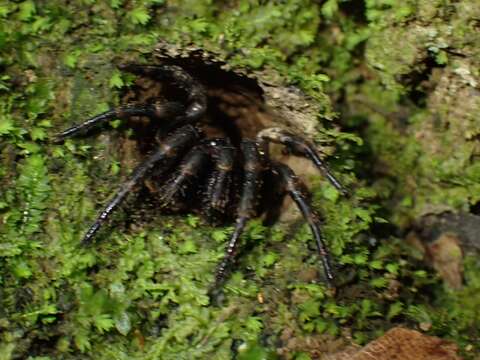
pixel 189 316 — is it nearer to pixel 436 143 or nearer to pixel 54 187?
pixel 54 187

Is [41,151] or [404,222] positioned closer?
[41,151]

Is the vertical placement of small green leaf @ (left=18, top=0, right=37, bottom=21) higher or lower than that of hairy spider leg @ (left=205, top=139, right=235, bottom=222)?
higher

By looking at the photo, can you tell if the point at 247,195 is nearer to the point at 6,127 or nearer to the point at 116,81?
the point at 116,81

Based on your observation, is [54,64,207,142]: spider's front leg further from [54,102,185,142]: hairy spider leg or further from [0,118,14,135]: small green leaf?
[0,118,14,135]: small green leaf

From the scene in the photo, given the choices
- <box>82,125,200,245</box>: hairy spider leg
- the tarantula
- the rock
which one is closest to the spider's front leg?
the tarantula

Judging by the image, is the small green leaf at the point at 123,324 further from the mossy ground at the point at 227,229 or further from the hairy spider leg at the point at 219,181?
the hairy spider leg at the point at 219,181

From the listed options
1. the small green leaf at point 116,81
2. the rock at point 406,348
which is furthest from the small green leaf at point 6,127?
the rock at point 406,348

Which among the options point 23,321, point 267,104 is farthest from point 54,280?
point 267,104
